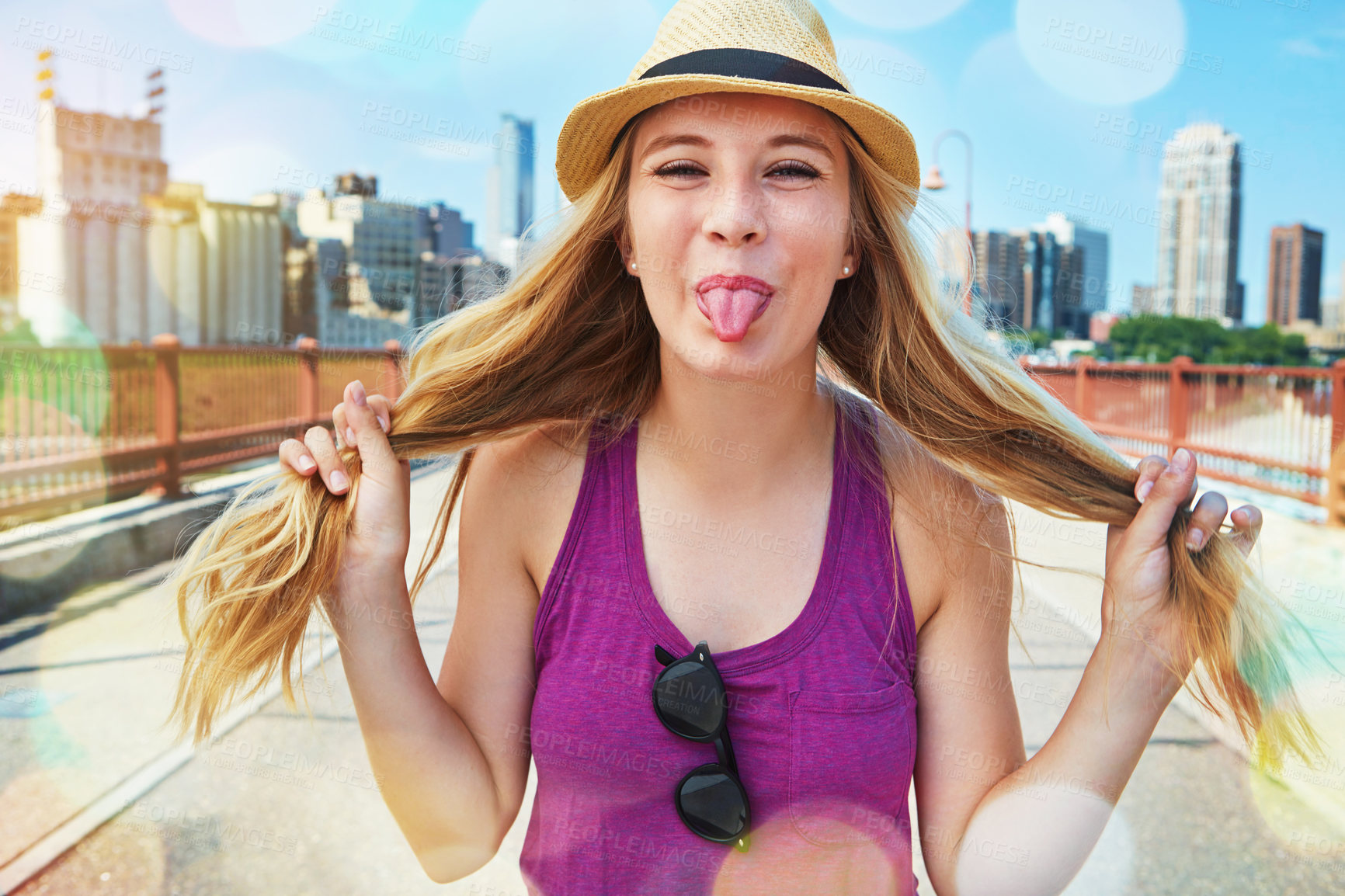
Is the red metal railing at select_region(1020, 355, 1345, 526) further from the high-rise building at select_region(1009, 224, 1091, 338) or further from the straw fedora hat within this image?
the high-rise building at select_region(1009, 224, 1091, 338)

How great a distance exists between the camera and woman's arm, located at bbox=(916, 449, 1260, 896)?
1.53 meters

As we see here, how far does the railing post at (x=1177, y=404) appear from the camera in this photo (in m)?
11.9

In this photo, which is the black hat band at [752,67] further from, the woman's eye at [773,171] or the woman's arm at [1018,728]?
the woman's arm at [1018,728]

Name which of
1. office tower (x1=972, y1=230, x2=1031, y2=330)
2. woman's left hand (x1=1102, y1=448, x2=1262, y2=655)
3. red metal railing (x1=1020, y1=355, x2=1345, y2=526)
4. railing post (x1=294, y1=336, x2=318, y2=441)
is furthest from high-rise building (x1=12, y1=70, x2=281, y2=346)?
woman's left hand (x1=1102, y1=448, x2=1262, y2=655)

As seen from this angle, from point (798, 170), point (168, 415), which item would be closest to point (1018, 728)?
point (798, 170)

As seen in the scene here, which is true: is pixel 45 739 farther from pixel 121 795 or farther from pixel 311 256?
pixel 311 256

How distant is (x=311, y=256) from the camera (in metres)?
79.9

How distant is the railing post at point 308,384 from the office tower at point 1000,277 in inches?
328

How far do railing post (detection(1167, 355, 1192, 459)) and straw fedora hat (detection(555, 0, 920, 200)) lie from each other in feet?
38.9

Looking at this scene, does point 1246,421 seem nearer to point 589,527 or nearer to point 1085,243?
point 589,527

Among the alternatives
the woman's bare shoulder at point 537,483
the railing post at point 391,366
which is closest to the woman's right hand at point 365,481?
the woman's bare shoulder at point 537,483

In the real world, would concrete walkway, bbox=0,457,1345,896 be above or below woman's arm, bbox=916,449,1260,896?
below

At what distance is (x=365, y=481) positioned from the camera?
159cm

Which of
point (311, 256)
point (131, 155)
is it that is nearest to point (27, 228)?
point (131, 155)
